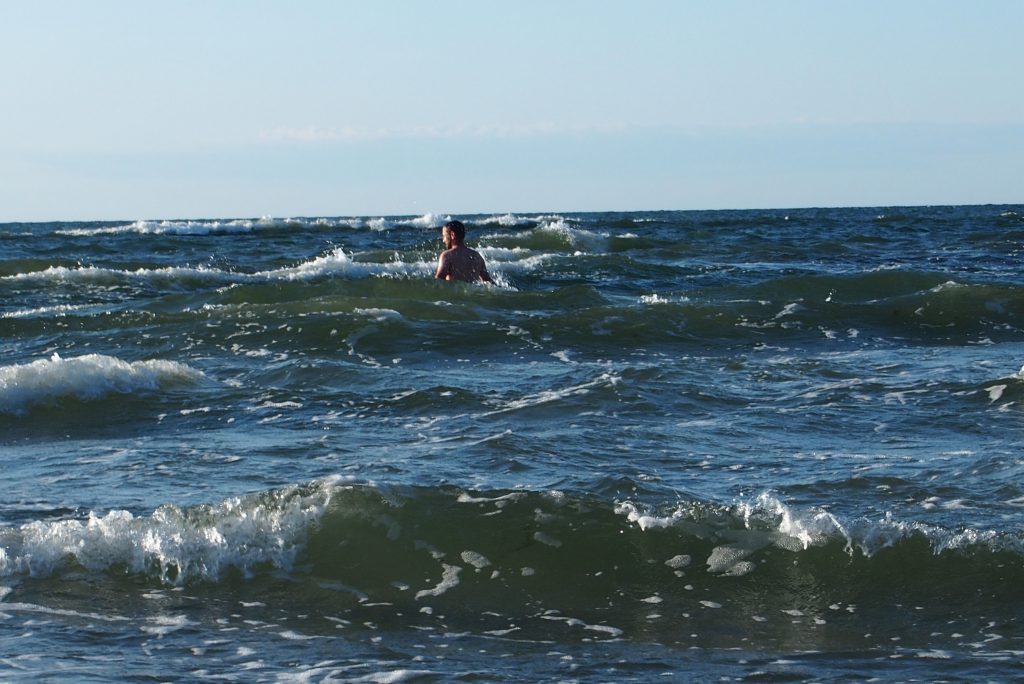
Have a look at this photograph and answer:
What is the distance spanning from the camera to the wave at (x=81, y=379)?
32.0 feet

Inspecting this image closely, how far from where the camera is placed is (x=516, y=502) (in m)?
6.62

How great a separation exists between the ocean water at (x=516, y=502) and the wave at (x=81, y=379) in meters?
0.03

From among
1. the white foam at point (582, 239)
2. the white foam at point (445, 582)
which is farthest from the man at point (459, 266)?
the white foam at point (582, 239)

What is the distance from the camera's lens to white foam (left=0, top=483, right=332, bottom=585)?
5.96 m

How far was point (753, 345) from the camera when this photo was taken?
42.4ft

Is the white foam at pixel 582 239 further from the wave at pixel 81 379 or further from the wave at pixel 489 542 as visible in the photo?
the wave at pixel 489 542

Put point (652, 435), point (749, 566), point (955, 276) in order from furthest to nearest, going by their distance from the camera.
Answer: point (955, 276), point (652, 435), point (749, 566)

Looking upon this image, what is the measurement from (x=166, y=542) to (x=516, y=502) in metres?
1.72

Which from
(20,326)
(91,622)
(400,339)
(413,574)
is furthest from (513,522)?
(20,326)

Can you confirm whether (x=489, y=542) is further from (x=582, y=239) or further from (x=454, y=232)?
(x=582, y=239)

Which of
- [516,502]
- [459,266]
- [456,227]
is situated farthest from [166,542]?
[459,266]

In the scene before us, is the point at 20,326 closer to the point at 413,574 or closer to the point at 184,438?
the point at 184,438

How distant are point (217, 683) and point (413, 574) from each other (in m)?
1.60

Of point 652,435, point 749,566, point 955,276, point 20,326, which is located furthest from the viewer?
point 955,276
